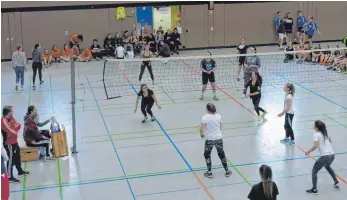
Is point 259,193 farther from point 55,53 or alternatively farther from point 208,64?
point 55,53

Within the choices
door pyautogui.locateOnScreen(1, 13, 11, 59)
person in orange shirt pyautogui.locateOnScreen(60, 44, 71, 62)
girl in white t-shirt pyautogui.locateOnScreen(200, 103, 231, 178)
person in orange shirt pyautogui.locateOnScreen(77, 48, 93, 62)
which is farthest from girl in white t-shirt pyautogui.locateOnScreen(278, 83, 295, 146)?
door pyautogui.locateOnScreen(1, 13, 11, 59)

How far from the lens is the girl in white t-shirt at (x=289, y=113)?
1325cm

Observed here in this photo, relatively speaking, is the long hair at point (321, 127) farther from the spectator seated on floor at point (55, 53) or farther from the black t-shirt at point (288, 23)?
the black t-shirt at point (288, 23)

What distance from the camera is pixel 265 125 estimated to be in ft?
51.6

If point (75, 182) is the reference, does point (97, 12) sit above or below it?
above

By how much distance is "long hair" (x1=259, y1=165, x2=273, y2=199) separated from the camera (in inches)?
309

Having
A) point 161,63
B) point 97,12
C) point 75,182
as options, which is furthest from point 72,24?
point 75,182

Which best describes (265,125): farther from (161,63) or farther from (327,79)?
(161,63)

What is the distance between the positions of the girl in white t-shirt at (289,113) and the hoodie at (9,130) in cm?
641

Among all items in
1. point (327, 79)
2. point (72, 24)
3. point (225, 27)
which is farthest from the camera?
point (225, 27)

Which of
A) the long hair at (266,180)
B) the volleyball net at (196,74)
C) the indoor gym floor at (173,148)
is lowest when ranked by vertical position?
the indoor gym floor at (173,148)

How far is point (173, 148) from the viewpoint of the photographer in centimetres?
1400

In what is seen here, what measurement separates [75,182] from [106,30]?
18.0 metres

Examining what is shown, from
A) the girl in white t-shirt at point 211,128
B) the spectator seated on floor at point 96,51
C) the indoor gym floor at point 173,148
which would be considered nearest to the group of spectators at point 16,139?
the indoor gym floor at point 173,148
